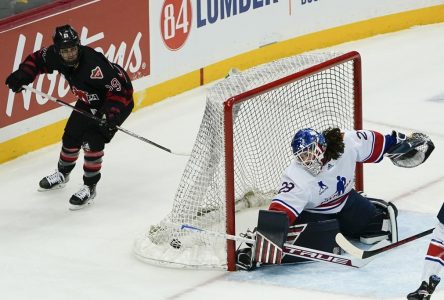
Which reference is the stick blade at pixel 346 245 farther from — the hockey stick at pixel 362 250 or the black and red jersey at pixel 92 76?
the black and red jersey at pixel 92 76

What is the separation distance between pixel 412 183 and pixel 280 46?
8.71 feet

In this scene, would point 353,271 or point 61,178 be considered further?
point 61,178

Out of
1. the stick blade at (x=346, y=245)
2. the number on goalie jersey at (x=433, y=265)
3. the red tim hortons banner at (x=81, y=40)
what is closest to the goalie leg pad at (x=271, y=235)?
the stick blade at (x=346, y=245)

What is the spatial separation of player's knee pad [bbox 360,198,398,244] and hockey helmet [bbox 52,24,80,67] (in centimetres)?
178

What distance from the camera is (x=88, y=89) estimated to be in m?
6.90

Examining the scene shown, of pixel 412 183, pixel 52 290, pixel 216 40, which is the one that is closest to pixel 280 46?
pixel 216 40

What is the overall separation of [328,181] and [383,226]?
48 centimetres

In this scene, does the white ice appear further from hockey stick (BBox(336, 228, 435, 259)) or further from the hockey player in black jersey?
the hockey player in black jersey

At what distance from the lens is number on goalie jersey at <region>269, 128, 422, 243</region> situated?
5.78 m

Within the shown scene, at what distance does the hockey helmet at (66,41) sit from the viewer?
21.9ft

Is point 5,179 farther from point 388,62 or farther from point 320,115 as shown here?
point 388,62

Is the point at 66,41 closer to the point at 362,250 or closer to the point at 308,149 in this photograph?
the point at 308,149

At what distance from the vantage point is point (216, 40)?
9.02 m

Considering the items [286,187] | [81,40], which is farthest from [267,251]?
[81,40]
